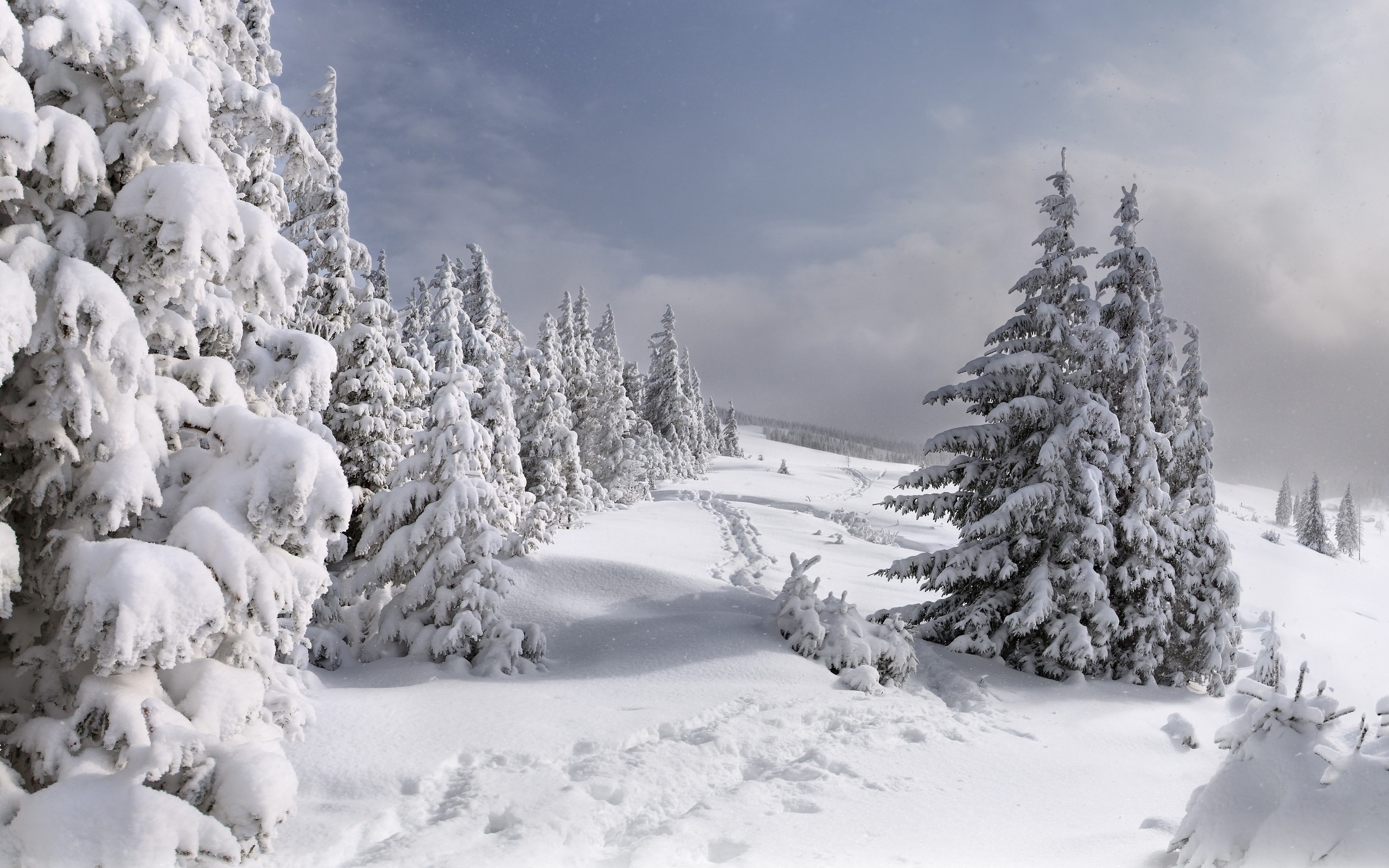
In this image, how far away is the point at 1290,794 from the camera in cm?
456

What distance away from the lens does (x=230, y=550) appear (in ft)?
14.5

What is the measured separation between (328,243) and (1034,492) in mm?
15459

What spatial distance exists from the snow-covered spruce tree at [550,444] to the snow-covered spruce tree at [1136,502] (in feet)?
61.1

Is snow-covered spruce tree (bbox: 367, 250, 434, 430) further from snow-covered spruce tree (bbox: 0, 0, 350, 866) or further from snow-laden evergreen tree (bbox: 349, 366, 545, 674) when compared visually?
snow-covered spruce tree (bbox: 0, 0, 350, 866)

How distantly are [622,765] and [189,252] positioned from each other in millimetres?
5675

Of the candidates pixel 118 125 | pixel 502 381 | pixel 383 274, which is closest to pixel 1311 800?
pixel 118 125

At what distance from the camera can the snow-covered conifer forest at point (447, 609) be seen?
4.29 m

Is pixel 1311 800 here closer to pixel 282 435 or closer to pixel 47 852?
pixel 282 435

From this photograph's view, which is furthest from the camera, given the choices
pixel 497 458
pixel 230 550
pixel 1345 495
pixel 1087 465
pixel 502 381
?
pixel 1345 495

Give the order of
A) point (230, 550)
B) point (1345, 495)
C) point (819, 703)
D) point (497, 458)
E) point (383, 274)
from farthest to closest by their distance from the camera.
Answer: point (1345, 495)
point (383, 274)
point (497, 458)
point (819, 703)
point (230, 550)

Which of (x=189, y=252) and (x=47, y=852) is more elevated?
(x=189, y=252)

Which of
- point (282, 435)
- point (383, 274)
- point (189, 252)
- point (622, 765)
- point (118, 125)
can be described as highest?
point (383, 274)

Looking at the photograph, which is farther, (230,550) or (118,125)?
(118,125)

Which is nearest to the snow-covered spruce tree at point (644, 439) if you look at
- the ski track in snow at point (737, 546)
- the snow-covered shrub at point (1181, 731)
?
the ski track in snow at point (737, 546)
